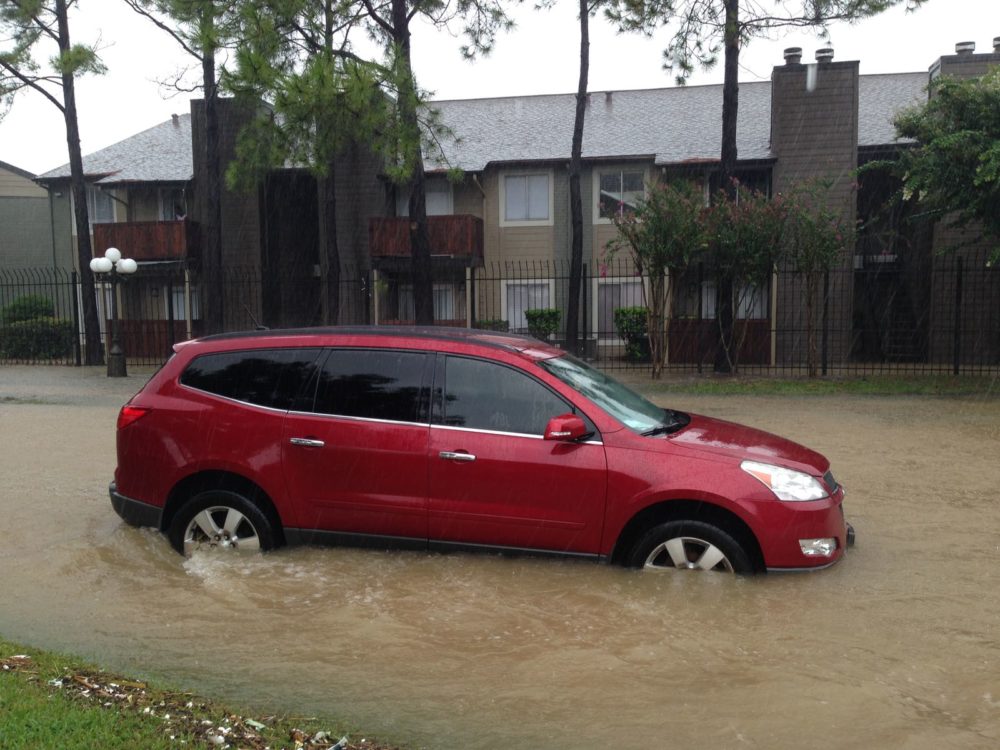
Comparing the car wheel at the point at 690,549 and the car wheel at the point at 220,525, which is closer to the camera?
the car wheel at the point at 690,549

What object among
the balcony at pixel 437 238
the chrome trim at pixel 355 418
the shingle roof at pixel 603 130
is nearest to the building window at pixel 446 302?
the balcony at pixel 437 238

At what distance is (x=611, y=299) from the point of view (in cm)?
2681

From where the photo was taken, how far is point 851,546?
6250 millimetres

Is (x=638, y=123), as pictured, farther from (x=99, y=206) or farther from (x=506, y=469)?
(x=506, y=469)

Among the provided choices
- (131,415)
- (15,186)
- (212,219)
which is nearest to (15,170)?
(15,186)

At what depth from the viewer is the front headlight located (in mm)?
5383

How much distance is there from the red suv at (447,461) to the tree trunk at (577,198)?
17975 mm

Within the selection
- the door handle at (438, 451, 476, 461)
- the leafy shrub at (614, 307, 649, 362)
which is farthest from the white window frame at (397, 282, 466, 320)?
the door handle at (438, 451, 476, 461)

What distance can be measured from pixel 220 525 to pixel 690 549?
3112mm

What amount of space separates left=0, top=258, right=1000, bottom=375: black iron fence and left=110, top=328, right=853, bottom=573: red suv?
1558cm

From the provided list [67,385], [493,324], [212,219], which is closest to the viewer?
[67,385]

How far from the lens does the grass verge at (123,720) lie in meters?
3.52

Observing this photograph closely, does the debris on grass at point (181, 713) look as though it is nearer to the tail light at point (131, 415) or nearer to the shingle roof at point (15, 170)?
the tail light at point (131, 415)

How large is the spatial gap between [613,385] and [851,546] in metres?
1.96
